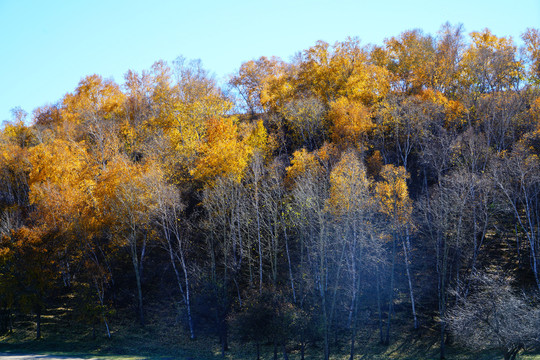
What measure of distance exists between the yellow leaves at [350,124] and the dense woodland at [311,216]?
224 mm

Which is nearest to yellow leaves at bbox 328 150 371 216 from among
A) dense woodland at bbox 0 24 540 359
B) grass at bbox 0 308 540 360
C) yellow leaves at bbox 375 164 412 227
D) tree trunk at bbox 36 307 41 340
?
dense woodland at bbox 0 24 540 359

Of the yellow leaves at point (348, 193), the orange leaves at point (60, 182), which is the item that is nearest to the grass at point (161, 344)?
the orange leaves at point (60, 182)

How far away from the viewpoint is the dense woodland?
2955 centimetres

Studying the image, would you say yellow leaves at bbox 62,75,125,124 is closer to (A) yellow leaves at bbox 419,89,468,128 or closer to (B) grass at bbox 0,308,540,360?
(B) grass at bbox 0,308,540,360

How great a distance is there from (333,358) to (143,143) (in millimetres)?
34488

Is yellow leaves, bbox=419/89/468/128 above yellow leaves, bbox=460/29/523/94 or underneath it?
underneath

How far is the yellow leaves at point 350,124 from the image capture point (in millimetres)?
43312

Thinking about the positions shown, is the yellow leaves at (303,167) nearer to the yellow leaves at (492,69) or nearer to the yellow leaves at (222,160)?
the yellow leaves at (222,160)

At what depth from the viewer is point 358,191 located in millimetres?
28922

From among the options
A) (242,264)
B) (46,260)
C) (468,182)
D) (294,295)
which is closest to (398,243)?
(468,182)

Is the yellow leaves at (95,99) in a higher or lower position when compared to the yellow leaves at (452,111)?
higher

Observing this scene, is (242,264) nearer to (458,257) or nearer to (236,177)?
(236,177)

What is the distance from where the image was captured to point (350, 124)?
44.0 metres

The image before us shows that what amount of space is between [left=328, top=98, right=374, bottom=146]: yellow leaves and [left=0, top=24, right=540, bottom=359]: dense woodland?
0.22 meters
